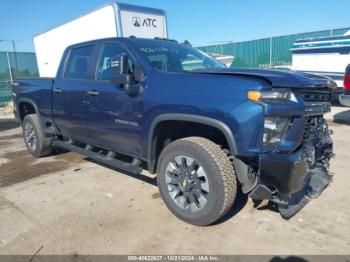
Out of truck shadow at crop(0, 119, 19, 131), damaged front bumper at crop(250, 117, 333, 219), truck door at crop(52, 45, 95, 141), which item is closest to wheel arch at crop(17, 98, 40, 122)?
truck door at crop(52, 45, 95, 141)

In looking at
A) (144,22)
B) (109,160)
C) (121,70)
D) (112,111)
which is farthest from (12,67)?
(121,70)

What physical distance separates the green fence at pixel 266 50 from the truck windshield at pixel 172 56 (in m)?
11.7

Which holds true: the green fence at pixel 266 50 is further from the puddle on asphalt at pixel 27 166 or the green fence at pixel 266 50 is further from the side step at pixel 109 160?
the side step at pixel 109 160

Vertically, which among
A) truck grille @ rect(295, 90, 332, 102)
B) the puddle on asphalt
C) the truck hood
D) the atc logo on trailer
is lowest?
the puddle on asphalt

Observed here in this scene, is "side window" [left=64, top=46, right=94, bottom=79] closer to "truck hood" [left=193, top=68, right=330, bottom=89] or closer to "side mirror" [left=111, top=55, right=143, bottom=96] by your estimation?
"side mirror" [left=111, top=55, right=143, bottom=96]

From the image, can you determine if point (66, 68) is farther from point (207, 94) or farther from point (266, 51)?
point (266, 51)

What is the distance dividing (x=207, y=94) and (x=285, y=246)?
60.8 inches

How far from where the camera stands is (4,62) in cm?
1822

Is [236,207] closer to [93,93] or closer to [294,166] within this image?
[294,166]

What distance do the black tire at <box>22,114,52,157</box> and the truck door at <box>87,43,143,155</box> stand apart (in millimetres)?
1852

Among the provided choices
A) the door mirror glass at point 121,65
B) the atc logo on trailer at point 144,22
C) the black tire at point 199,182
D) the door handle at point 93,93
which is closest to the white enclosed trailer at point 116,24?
the atc logo on trailer at point 144,22

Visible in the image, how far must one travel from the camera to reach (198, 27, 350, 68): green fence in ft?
50.0

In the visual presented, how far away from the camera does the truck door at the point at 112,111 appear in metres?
3.94

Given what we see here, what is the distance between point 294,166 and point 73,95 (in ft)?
10.8
